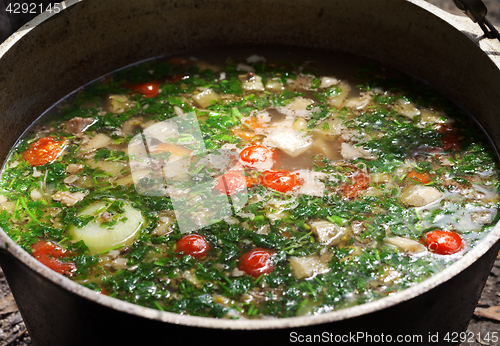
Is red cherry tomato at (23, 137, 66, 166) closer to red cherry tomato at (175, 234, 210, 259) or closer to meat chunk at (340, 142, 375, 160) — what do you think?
red cherry tomato at (175, 234, 210, 259)

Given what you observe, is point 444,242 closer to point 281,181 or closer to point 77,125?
point 281,181

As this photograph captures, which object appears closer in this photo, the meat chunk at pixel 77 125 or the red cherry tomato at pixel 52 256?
the red cherry tomato at pixel 52 256

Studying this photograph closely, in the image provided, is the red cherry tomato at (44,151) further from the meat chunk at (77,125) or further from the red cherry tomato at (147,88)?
the red cherry tomato at (147,88)

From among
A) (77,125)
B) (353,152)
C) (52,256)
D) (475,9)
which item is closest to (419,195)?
(353,152)

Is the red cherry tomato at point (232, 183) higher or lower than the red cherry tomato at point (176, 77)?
lower

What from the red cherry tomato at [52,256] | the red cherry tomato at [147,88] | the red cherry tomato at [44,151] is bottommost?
the red cherry tomato at [52,256]

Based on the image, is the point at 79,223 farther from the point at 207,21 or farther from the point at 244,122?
the point at 207,21

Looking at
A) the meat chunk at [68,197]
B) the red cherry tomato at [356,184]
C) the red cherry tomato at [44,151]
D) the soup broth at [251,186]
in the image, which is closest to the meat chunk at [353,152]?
the soup broth at [251,186]
